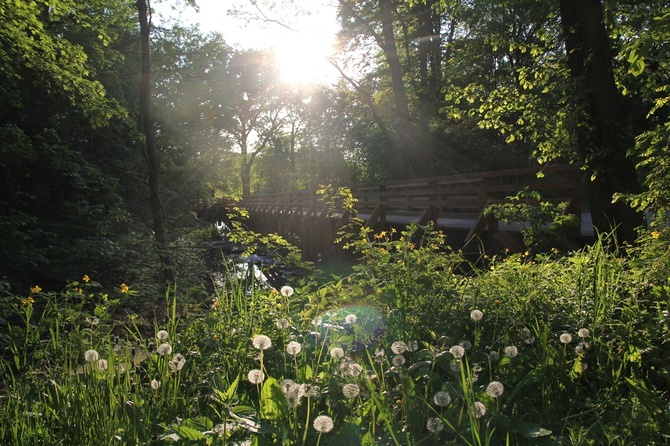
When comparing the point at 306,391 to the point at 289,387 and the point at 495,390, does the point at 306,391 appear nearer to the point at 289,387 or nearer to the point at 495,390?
the point at 289,387

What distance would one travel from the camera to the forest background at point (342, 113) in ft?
16.6

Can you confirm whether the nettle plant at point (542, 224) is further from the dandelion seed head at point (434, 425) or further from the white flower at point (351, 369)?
the dandelion seed head at point (434, 425)

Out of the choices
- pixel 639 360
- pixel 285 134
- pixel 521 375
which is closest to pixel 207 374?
pixel 521 375

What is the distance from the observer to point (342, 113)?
32812mm

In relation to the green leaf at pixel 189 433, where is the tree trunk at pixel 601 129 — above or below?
above

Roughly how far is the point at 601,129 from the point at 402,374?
4.60 m

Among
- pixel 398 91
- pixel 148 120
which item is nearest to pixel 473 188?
Answer: pixel 148 120

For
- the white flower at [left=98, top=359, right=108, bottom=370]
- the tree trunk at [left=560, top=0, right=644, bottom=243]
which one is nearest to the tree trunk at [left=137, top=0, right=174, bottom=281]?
the white flower at [left=98, top=359, right=108, bottom=370]

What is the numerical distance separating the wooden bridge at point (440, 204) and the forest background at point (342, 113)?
2.23 ft

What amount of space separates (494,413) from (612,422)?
0.55 meters

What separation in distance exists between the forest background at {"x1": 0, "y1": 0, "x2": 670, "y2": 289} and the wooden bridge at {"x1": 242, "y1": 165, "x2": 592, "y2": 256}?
2.23 feet

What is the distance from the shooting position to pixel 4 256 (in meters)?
8.02

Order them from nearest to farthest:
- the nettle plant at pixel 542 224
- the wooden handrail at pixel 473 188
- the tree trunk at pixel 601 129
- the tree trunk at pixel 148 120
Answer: the tree trunk at pixel 601 129
the nettle plant at pixel 542 224
the wooden handrail at pixel 473 188
the tree trunk at pixel 148 120

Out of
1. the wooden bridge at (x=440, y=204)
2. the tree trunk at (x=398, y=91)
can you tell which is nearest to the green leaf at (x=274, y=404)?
the wooden bridge at (x=440, y=204)
